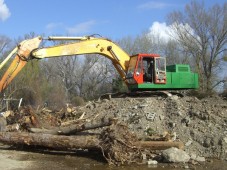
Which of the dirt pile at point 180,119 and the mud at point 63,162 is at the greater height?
the dirt pile at point 180,119

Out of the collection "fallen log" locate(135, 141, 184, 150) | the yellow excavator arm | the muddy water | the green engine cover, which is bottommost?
the muddy water

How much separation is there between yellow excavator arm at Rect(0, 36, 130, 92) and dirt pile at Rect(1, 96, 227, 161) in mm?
1697

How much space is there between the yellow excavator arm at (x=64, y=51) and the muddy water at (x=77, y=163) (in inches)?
155

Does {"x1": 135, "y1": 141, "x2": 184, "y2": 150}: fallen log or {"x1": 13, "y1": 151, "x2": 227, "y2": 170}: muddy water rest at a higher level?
{"x1": 135, "y1": 141, "x2": 184, "y2": 150}: fallen log

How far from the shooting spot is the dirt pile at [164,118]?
42.3ft

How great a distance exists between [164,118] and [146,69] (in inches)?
154

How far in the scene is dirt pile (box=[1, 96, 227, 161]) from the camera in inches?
508

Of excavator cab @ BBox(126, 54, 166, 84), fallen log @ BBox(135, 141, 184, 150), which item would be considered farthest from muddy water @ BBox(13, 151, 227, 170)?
excavator cab @ BBox(126, 54, 166, 84)

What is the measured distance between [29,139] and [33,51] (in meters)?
4.19

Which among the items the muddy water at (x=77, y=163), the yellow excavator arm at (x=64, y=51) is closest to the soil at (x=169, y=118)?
the muddy water at (x=77, y=163)

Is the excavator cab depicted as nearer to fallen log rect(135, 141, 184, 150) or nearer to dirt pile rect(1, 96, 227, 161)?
dirt pile rect(1, 96, 227, 161)

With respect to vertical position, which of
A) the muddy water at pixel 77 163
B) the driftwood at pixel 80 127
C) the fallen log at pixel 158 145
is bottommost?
the muddy water at pixel 77 163

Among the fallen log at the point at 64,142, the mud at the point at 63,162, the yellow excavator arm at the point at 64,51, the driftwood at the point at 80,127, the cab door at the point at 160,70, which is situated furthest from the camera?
the cab door at the point at 160,70

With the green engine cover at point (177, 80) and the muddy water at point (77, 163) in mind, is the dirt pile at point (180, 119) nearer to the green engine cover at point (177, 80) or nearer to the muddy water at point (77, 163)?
the muddy water at point (77, 163)
